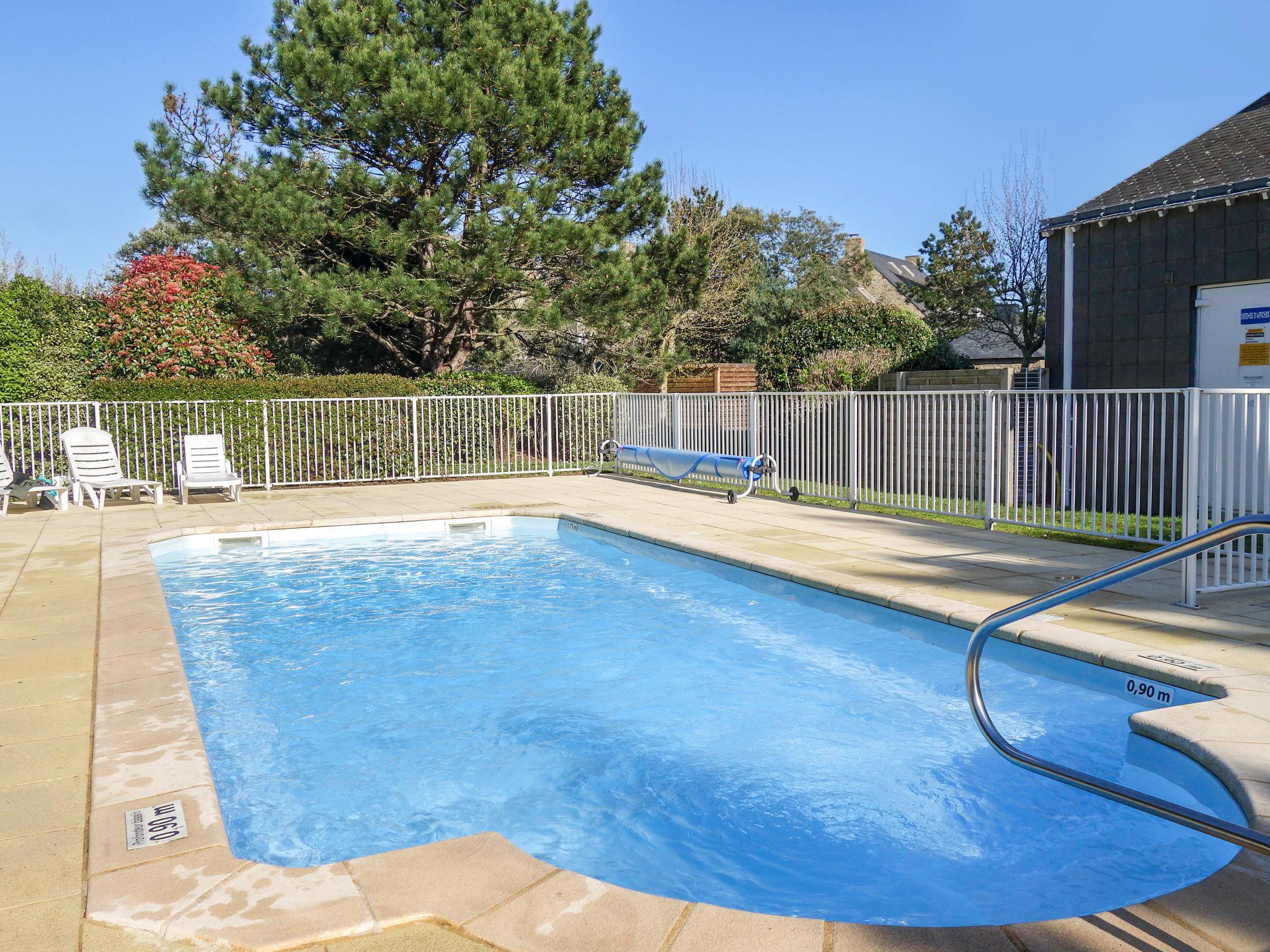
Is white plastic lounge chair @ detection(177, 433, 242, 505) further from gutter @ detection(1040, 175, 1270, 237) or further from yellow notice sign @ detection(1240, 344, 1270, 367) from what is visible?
yellow notice sign @ detection(1240, 344, 1270, 367)

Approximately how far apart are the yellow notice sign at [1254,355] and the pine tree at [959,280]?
17.8 m

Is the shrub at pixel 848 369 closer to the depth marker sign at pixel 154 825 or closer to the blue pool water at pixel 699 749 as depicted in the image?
the blue pool water at pixel 699 749

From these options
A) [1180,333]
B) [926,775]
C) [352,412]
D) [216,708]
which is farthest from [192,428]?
[1180,333]

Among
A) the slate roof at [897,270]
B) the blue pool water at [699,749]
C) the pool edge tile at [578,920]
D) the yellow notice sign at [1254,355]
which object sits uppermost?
the slate roof at [897,270]

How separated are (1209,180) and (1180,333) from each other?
1.85 m

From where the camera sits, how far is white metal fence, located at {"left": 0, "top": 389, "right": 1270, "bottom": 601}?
19.3 feet

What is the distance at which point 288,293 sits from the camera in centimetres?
1504

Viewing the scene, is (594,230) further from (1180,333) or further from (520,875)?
(520,875)

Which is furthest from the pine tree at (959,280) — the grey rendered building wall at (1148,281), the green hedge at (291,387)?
the green hedge at (291,387)

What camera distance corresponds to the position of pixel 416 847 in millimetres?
2777

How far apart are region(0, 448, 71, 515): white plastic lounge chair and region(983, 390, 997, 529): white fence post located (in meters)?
11.0

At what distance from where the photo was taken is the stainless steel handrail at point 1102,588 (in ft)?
7.80

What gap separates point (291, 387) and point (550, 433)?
4119 millimetres

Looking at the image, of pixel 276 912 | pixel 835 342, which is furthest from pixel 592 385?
pixel 276 912
